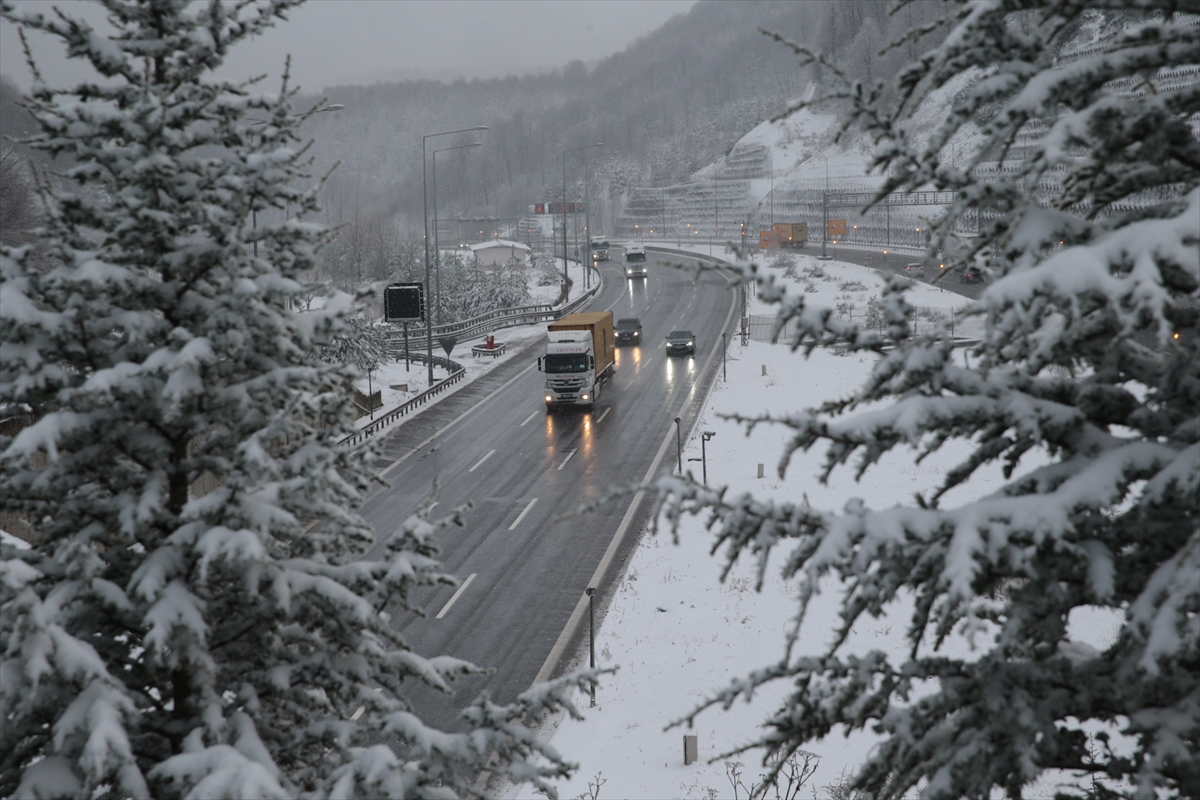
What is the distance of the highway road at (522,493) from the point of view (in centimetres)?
2053

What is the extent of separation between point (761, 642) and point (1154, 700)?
48.5ft

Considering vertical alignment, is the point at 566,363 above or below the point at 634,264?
below

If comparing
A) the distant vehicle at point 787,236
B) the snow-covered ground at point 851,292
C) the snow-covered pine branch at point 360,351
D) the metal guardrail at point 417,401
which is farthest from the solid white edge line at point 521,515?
the distant vehicle at point 787,236

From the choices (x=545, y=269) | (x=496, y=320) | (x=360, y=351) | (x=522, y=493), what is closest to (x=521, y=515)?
(x=522, y=493)

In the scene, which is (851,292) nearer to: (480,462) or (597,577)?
(480,462)

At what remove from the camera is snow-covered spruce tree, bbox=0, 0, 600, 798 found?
6.59m

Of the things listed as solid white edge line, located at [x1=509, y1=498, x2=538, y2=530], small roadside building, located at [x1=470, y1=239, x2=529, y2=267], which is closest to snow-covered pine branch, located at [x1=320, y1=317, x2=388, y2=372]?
solid white edge line, located at [x1=509, y1=498, x2=538, y2=530]

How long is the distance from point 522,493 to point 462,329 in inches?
1295

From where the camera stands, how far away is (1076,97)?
5328mm

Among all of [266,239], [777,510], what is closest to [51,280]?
[266,239]

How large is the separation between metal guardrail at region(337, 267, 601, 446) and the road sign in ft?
11.7

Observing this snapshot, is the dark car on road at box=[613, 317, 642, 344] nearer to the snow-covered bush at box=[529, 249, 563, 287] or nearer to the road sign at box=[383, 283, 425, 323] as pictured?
the road sign at box=[383, 283, 425, 323]

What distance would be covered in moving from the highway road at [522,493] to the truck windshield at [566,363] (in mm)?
2057

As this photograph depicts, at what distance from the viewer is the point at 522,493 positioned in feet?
99.6
